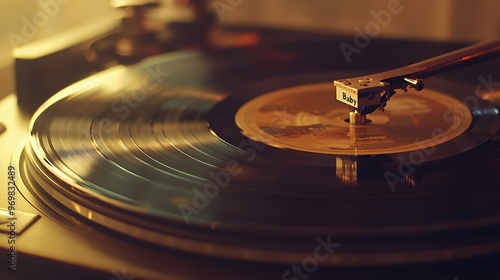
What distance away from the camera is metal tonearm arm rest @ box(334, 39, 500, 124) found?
33.6 inches

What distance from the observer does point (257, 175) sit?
2.41 feet

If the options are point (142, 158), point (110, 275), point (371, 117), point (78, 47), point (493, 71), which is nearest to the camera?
point (110, 275)

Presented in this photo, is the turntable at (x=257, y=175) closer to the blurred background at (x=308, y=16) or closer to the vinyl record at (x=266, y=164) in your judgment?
the vinyl record at (x=266, y=164)

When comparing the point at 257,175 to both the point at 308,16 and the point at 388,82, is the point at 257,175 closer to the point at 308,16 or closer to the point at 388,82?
the point at 388,82

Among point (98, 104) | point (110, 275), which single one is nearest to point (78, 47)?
point (98, 104)

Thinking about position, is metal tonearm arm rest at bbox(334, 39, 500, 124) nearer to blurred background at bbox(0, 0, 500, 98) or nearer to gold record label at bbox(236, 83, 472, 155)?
gold record label at bbox(236, 83, 472, 155)

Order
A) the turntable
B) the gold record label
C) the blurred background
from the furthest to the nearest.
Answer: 1. the blurred background
2. the gold record label
3. the turntable

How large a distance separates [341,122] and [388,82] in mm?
97

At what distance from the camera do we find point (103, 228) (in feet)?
2.21

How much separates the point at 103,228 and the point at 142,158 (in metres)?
0.13

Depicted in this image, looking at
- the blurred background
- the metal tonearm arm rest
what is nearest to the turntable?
the metal tonearm arm rest

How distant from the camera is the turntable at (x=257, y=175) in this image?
0.60 meters

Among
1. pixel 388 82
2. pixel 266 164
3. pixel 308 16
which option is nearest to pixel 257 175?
pixel 266 164

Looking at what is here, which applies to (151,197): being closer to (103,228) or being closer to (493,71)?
(103,228)
